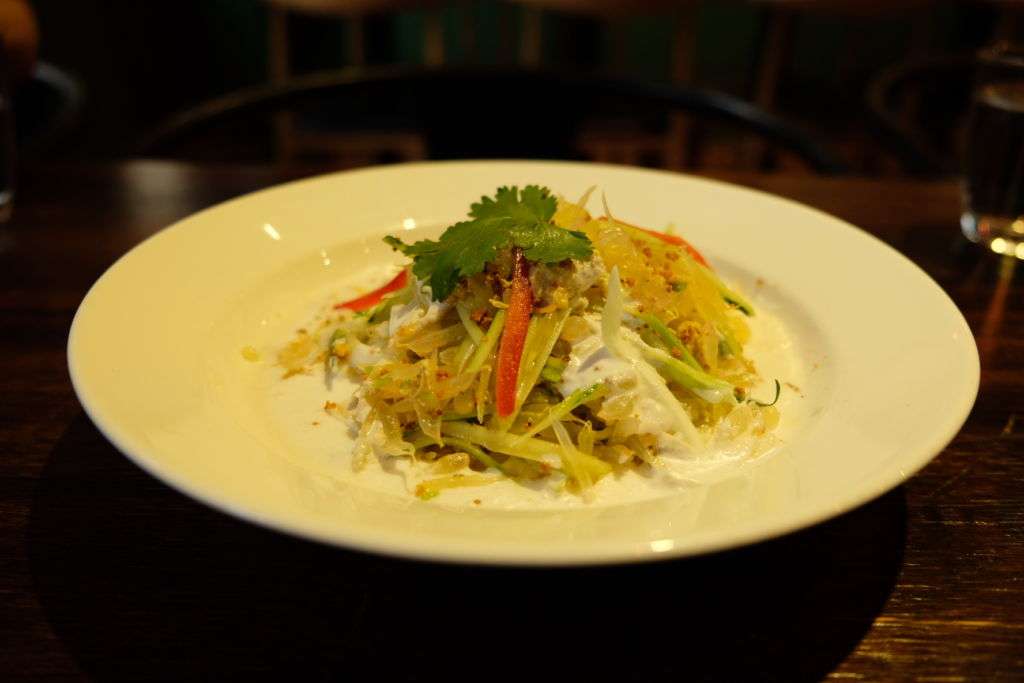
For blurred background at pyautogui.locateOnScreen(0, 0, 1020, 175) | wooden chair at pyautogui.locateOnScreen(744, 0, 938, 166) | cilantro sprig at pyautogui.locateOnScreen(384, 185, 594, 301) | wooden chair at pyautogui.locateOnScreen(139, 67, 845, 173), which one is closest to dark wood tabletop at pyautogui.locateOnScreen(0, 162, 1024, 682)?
cilantro sprig at pyautogui.locateOnScreen(384, 185, 594, 301)

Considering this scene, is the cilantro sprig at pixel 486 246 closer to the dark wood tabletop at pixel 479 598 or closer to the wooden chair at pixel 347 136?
the dark wood tabletop at pixel 479 598

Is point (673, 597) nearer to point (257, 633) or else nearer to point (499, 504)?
point (499, 504)

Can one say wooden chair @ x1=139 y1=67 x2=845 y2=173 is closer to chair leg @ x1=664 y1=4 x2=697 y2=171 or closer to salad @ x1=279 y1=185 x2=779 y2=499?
salad @ x1=279 y1=185 x2=779 y2=499

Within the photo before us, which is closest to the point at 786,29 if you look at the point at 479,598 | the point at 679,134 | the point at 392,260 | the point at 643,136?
the point at 679,134

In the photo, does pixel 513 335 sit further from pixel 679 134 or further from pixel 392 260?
pixel 679 134

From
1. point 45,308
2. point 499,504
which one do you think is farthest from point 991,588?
point 45,308

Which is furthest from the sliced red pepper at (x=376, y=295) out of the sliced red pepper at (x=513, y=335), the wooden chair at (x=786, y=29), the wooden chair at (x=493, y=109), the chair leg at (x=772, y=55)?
the chair leg at (x=772, y=55)
